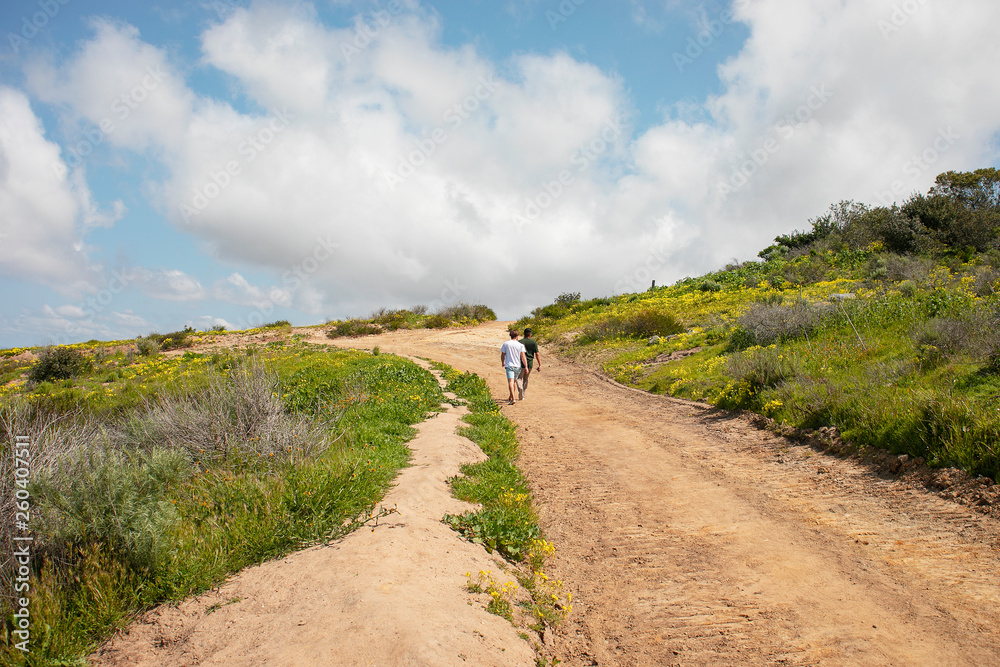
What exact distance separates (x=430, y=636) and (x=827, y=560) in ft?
11.9

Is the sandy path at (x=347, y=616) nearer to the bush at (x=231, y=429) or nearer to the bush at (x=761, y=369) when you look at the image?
the bush at (x=231, y=429)

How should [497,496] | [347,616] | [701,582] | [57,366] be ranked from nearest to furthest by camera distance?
[347,616], [701,582], [497,496], [57,366]

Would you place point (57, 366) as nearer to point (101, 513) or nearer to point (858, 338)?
point (101, 513)

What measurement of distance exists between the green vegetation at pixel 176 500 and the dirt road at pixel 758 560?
2334 mm

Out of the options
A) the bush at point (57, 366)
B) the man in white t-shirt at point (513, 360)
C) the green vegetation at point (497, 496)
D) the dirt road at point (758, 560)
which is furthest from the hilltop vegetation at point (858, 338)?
the bush at point (57, 366)

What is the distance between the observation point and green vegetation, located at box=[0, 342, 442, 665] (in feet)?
11.9

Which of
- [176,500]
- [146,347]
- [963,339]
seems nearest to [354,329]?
[146,347]

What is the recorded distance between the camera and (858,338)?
10.3 meters

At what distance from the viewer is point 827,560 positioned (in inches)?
181

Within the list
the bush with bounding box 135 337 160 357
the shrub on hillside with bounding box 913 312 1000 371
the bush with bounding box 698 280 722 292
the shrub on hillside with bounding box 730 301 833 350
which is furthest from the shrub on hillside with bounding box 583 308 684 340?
the bush with bounding box 135 337 160 357

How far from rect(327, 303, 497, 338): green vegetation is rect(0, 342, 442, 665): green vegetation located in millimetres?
24332

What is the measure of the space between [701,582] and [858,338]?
325 inches

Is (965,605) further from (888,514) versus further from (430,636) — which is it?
(430,636)

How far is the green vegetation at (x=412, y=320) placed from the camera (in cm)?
3247
